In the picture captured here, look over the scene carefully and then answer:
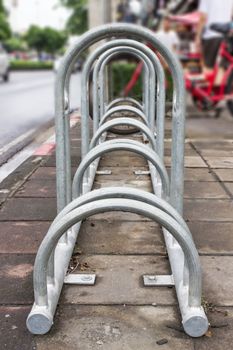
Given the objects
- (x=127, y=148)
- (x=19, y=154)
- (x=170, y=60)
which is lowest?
(x=19, y=154)

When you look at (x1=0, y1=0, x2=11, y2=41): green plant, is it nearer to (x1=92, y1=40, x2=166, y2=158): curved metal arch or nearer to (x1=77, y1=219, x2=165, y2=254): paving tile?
(x1=92, y1=40, x2=166, y2=158): curved metal arch

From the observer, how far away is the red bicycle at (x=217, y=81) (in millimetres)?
9539

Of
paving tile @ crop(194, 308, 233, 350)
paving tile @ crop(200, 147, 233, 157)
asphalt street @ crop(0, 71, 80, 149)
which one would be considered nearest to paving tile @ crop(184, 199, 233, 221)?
paving tile @ crop(194, 308, 233, 350)

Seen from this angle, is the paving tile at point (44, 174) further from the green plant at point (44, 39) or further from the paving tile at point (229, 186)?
the green plant at point (44, 39)

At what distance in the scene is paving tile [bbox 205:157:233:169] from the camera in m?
5.73

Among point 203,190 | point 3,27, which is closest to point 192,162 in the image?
point 203,190

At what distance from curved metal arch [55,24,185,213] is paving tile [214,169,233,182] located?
231cm

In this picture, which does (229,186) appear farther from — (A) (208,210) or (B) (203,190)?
(A) (208,210)

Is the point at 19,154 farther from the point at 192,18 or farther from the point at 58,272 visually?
the point at 192,18

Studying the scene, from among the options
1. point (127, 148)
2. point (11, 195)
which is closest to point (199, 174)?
point (11, 195)

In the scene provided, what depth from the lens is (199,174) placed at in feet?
17.5

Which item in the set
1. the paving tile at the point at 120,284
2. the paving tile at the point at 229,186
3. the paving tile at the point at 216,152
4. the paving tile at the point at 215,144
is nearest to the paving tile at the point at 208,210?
the paving tile at the point at 229,186

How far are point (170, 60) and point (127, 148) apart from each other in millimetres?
704

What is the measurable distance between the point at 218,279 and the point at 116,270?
54 cm
